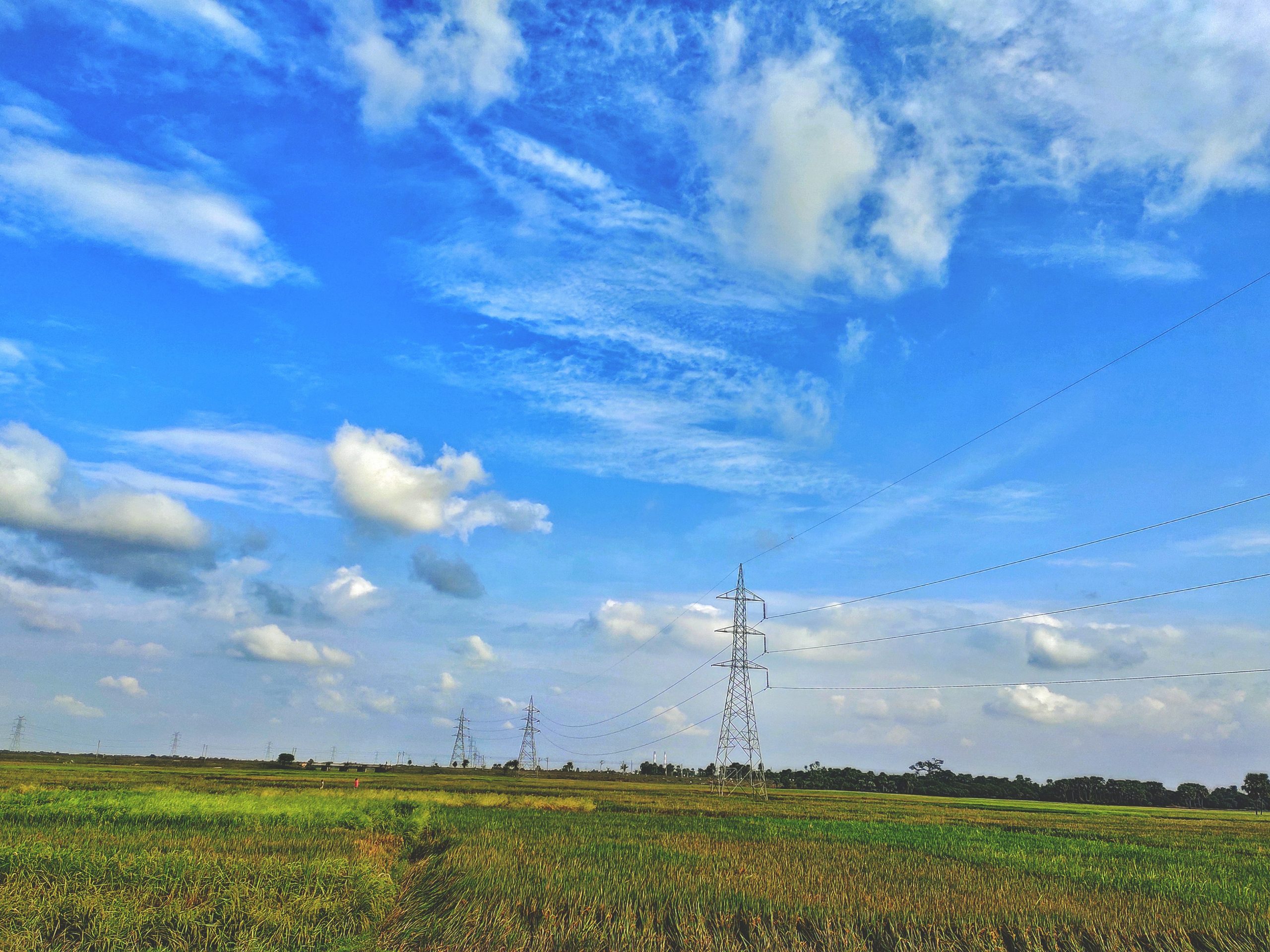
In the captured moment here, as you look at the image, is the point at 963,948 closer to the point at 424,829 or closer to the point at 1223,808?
the point at 424,829

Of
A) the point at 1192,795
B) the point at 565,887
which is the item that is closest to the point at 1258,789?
the point at 1192,795

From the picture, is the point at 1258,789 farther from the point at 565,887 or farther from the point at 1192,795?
the point at 565,887

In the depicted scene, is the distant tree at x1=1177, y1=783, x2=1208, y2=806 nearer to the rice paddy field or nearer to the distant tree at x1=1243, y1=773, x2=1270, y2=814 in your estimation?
the distant tree at x1=1243, y1=773, x2=1270, y2=814

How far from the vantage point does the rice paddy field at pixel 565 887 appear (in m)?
12.2

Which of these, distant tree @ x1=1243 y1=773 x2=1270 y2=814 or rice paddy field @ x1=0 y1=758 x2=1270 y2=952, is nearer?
rice paddy field @ x1=0 y1=758 x2=1270 y2=952

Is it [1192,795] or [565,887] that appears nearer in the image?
[565,887]

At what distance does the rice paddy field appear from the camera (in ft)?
39.9

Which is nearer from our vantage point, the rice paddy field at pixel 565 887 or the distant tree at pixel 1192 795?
the rice paddy field at pixel 565 887

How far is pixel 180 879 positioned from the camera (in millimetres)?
13617

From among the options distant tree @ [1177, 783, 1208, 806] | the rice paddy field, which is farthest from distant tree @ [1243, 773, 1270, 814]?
the rice paddy field

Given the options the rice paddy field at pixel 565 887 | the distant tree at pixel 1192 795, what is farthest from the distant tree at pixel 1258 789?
Answer: the rice paddy field at pixel 565 887

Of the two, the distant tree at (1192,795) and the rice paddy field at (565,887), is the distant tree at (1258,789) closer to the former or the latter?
the distant tree at (1192,795)

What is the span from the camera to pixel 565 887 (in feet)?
48.3

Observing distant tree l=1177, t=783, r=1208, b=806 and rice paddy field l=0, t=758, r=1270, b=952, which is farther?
distant tree l=1177, t=783, r=1208, b=806
